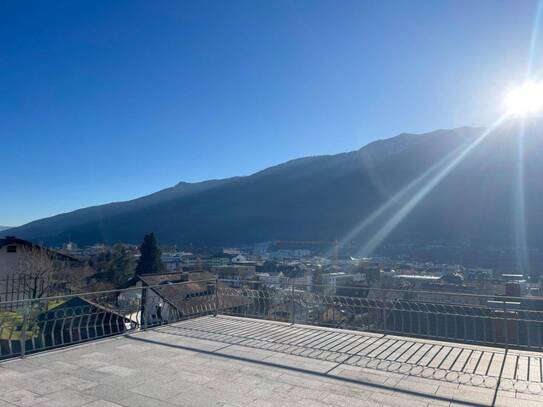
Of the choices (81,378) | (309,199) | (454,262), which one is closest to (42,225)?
(309,199)

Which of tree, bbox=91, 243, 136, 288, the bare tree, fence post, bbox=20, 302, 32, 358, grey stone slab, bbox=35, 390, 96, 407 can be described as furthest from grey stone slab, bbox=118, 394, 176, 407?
tree, bbox=91, 243, 136, 288

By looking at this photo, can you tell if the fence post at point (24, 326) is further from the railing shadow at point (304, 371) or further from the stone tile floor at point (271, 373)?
the railing shadow at point (304, 371)

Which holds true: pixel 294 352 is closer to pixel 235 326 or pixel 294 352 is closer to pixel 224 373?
pixel 224 373

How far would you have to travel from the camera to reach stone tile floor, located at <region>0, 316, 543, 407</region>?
4371 millimetres

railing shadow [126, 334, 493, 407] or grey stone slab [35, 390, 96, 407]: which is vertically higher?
grey stone slab [35, 390, 96, 407]

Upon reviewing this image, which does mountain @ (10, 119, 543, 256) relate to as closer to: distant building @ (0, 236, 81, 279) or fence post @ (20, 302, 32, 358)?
distant building @ (0, 236, 81, 279)

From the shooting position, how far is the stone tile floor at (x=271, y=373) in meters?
4.37


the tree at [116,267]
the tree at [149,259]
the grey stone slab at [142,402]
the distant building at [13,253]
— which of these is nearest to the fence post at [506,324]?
the grey stone slab at [142,402]

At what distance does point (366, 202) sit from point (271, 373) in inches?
2927

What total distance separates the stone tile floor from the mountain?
4742 cm

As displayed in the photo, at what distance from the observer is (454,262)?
4547 centimetres

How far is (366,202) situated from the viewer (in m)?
77.3

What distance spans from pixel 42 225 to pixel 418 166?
94988 millimetres

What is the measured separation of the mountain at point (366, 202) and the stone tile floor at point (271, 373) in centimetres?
4742
